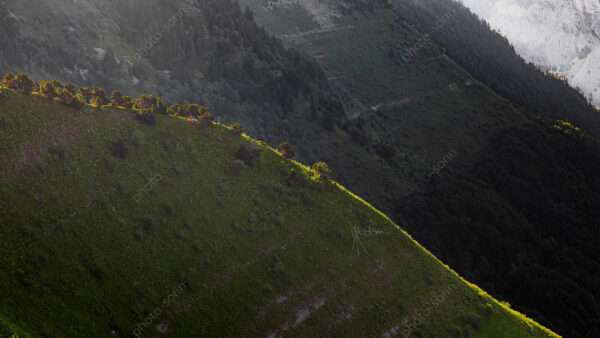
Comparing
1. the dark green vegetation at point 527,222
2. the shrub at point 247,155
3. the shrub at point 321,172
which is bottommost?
the shrub at point 247,155

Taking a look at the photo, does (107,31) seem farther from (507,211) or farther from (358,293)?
(507,211)

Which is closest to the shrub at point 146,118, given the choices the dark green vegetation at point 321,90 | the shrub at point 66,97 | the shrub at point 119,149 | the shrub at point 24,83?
the shrub at point 119,149

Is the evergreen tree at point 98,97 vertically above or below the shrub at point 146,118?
below

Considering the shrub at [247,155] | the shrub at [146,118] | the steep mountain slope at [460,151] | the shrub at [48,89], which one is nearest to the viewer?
the shrub at [48,89]

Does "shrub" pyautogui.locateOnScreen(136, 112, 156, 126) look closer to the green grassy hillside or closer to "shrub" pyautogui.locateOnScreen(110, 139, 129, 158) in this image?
the green grassy hillside

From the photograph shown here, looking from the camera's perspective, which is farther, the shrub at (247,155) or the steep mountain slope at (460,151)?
the steep mountain slope at (460,151)

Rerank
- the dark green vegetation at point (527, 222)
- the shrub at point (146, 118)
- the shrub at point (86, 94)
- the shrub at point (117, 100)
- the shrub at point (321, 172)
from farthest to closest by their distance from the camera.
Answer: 1. the dark green vegetation at point (527, 222)
2. the shrub at point (321, 172)
3. the shrub at point (146, 118)
4. the shrub at point (117, 100)
5. the shrub at point (86, 94)

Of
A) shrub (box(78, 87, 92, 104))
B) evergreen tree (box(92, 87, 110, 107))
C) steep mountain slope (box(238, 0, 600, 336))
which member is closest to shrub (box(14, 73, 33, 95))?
shrub (box(78, 87, 92, 104))

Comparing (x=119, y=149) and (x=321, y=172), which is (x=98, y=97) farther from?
(x=321, y=172)

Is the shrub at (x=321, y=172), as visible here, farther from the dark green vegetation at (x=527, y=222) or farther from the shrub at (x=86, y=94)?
the dark green vegetation at (x=527, y=222)

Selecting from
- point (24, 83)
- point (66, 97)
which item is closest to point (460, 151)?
point (66, 97)
